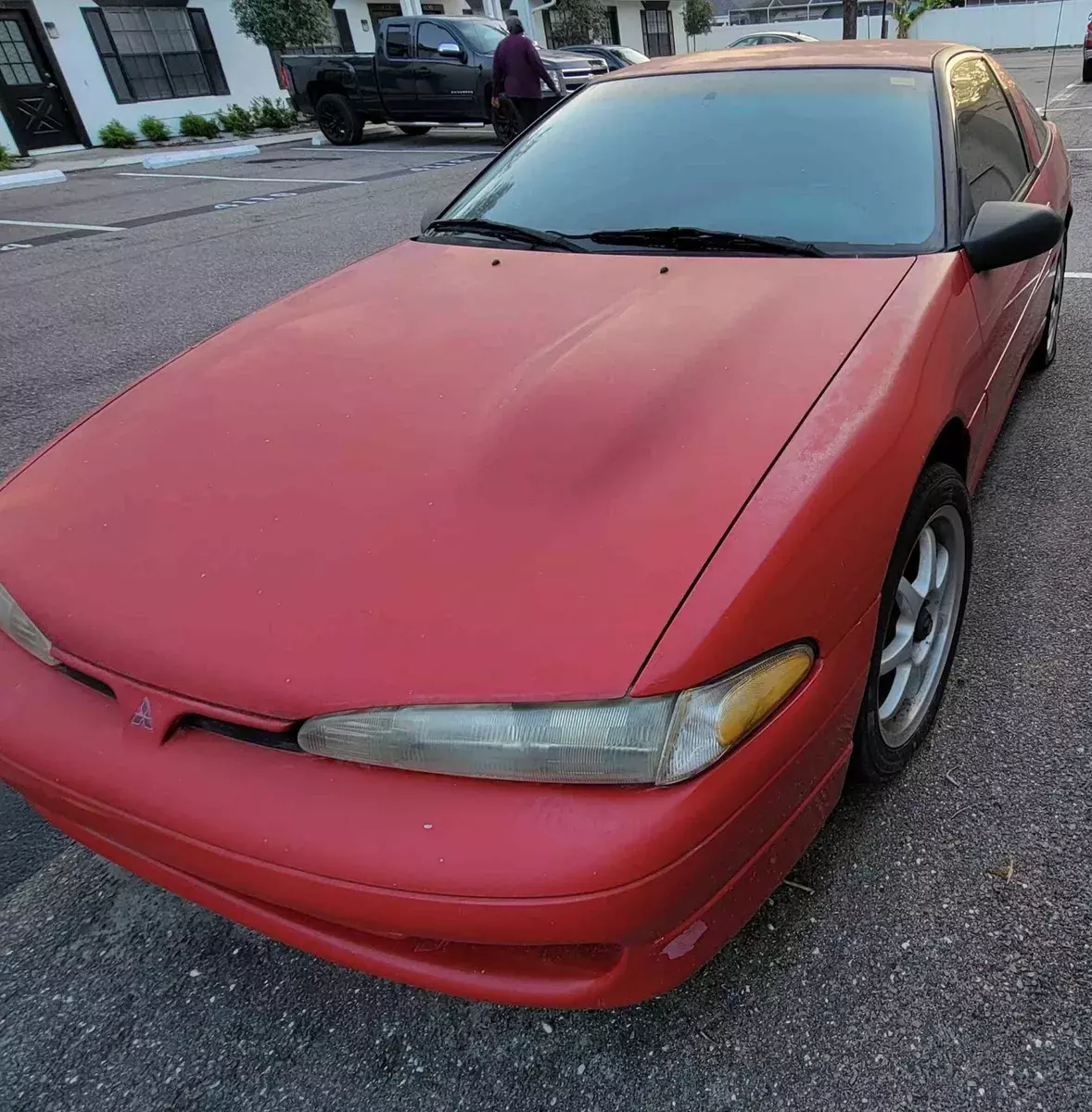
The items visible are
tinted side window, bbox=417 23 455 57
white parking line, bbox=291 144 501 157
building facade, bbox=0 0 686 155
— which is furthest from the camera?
building facade, bbox=0 0 686 155

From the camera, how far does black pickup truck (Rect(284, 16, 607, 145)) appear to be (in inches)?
526

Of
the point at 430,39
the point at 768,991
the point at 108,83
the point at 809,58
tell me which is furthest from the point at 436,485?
the point at 108,83

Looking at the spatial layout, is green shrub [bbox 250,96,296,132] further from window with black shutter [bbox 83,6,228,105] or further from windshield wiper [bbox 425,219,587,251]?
windshield wiper [bbox 425,219,587,251]

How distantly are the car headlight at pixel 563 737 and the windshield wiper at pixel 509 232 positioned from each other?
1556mm

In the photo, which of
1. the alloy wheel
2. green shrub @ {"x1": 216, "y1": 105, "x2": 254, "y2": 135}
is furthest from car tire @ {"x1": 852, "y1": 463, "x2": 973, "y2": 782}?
green shrub @ {"x1": 216, "y1": 105, "x2": 254, "y2": 135}

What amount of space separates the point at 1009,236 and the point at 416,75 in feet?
45.8

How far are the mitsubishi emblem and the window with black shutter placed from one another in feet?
65.3

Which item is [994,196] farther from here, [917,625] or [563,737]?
[563,737]

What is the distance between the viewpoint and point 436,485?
1493mm

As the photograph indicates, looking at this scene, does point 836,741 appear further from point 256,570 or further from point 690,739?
point 256,570

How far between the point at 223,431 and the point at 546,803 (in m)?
1.06

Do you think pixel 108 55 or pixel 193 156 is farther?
pixel 108 55

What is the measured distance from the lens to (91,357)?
4.96 m

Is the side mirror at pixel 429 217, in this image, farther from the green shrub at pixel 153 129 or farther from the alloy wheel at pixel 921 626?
the green shrub at pixel 153 129
